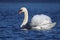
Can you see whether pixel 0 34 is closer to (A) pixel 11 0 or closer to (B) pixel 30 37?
(B) pixel 30 37

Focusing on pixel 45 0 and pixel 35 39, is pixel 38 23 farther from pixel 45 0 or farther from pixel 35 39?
pixel 45 0

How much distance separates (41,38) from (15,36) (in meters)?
1.27

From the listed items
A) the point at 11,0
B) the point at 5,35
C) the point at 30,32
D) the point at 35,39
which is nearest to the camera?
the point at 35,39

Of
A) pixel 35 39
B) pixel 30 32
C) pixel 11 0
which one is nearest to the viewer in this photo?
pixel 35 39

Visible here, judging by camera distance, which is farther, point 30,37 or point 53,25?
point 53,25

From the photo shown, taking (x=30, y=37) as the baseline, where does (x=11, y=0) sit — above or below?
above

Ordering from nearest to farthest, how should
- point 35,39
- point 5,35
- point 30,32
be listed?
point 35,39, point 5,35, point 30,32

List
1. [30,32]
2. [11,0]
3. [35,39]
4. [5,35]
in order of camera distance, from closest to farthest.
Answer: [35,39] < [5,35] < [30,32] < [11,0]

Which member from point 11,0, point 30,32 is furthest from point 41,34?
point 11,0

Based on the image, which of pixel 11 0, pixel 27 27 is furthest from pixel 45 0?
pixel 27 27

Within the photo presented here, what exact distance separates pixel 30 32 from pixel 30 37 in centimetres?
177

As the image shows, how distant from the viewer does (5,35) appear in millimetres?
17531

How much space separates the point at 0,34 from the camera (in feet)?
58.4

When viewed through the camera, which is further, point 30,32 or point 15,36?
point 30,32
